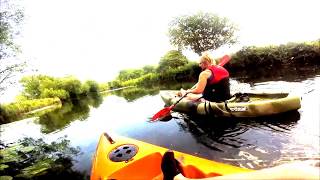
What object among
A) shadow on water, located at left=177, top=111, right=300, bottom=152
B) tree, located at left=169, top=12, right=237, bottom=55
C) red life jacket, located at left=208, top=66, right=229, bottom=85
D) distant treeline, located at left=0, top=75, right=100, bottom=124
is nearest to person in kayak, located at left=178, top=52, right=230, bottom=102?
red life jacket, located at left=208, top=66, right=229, bottom=85

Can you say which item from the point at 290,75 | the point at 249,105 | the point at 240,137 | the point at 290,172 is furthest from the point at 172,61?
the point at 290,172

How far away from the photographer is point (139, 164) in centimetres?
379

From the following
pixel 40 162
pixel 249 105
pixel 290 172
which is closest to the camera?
pixel 290 172

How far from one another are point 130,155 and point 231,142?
255cm

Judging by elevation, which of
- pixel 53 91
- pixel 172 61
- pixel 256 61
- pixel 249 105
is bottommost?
pixel 53 91

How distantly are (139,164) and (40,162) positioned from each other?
408 cm

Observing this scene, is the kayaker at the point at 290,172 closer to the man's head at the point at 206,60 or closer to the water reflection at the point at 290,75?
the man's head at the point at 206,60

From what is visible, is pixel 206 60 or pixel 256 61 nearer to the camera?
pixel 206 60

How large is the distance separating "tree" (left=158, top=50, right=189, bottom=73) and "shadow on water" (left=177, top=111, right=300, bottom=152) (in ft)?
79.0

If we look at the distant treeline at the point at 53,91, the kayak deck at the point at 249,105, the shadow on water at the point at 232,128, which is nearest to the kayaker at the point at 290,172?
the shadow on water at the point at 232,128

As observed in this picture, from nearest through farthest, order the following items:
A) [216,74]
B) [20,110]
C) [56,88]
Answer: [216,74] < [20,110] < [56,88]

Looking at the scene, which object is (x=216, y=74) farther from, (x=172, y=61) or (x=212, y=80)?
(x=172, y=61)

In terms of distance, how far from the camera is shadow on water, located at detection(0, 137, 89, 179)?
599 centimetres

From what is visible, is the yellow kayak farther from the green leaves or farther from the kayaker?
the green leaves
